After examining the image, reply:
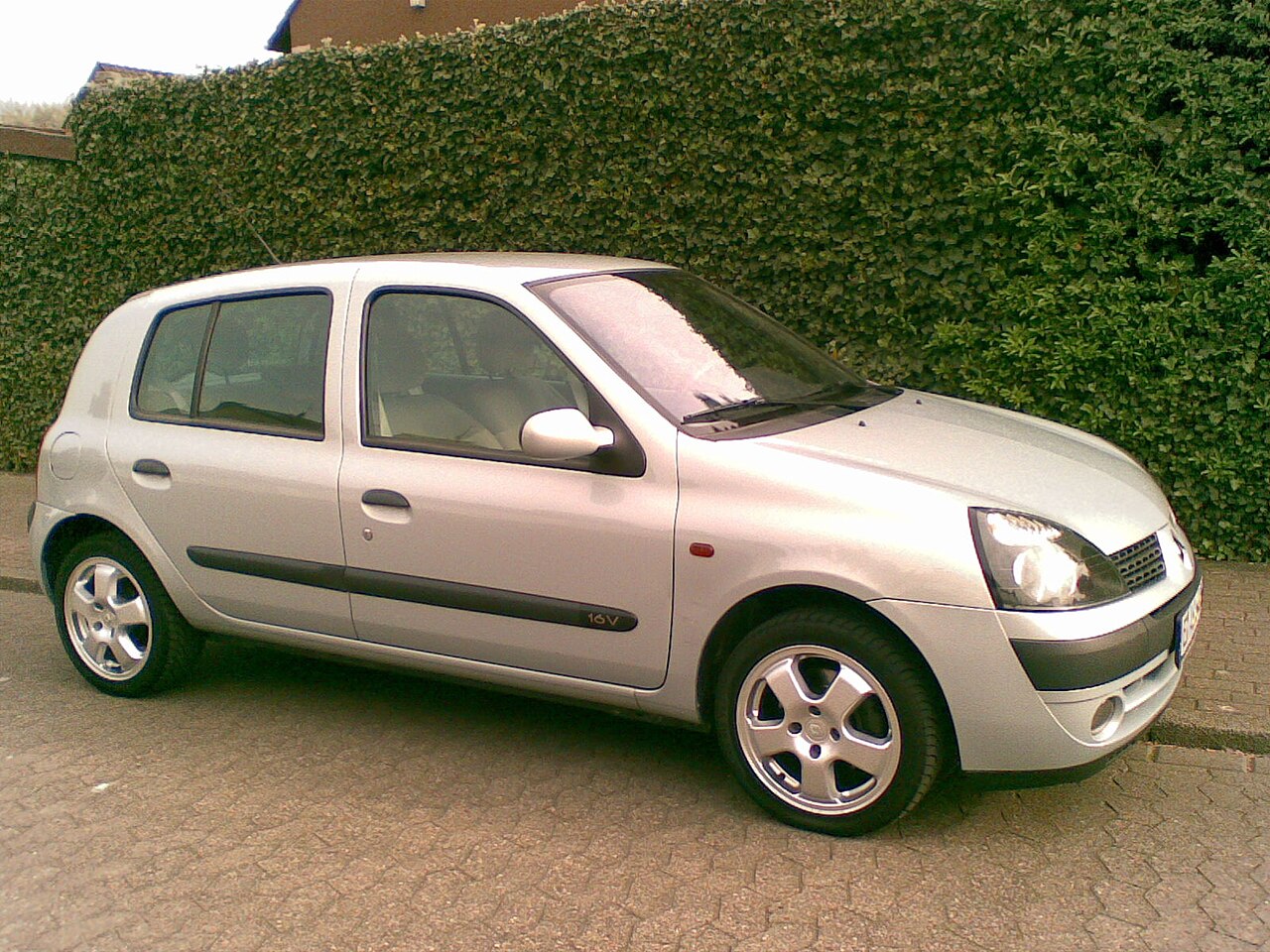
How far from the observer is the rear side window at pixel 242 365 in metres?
4.66

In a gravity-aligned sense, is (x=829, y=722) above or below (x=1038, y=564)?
below

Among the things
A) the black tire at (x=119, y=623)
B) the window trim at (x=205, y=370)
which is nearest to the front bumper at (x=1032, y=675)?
the window trim at (x=205, y=370)

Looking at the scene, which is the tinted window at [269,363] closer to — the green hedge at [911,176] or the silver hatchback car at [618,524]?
the silver hatchback car at [618,524]

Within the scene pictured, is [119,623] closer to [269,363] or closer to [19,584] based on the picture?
[269,363]

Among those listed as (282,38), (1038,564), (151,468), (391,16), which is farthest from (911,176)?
(282,38)

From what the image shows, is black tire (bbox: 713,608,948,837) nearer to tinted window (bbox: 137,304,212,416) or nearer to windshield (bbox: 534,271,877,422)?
windshield (bbox: 534,271,877,422)

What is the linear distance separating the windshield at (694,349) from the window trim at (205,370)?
900 mm

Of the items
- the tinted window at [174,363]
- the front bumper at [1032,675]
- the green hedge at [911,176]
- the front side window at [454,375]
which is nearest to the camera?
the front bumper at [1032,675]

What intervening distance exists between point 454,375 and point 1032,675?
2.17 meters

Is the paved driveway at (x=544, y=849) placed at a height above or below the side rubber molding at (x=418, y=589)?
below

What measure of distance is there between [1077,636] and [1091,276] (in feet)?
11.7

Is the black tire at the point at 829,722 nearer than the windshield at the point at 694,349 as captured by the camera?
Yes

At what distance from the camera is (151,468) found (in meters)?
4.95

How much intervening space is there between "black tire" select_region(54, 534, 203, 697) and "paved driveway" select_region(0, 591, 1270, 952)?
0.33 metres
